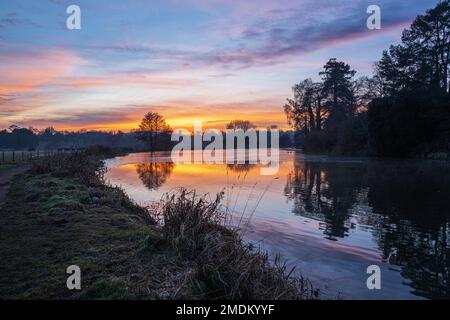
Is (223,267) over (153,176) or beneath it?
over

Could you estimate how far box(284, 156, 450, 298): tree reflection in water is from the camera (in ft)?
22.6

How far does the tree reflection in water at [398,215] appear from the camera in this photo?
6.88m

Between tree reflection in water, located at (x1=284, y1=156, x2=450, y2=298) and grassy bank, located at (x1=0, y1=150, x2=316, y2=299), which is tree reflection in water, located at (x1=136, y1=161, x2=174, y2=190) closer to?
tree reflection in water, located at (x1=284, y1=156, x2=450, y2=298)

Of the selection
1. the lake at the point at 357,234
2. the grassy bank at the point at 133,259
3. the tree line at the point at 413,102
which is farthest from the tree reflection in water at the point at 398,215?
the tree line at the point at 413,102

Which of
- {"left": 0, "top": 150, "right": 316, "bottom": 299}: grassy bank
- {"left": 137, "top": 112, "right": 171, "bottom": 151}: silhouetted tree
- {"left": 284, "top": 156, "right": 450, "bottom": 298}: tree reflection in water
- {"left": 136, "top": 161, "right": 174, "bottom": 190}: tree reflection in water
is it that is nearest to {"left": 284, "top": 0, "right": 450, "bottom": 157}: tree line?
{"left": 284, "top": 156, "right": 450, "bottom": 298}: tree reflection in water

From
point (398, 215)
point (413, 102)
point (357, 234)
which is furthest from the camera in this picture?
point (413, 102)

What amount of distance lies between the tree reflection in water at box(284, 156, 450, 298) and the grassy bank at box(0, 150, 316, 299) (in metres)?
2.60

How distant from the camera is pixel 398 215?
455 inches

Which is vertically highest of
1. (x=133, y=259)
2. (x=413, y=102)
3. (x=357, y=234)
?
(x=413, y=102)

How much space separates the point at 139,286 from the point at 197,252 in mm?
1372

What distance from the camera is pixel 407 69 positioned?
140 ft

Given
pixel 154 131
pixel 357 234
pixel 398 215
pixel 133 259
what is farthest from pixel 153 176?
pixel 154 131

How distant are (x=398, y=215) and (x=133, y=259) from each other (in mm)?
9027

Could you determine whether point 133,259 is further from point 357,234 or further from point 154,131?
point 154,131
